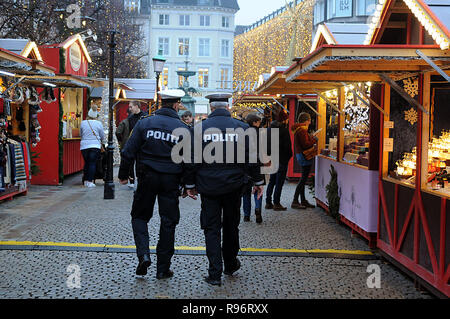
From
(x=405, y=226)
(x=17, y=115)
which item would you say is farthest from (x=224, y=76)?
(x=405, y=226)

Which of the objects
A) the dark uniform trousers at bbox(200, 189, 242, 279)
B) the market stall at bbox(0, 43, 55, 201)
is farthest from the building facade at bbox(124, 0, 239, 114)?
the dark uniform trousers at bbox(200, 189, 242, 279)

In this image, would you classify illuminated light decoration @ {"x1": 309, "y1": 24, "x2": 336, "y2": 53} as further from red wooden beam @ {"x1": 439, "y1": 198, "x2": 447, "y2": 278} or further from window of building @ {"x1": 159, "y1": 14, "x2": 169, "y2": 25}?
window of building @ {"x1": 159, "y1": 14, "x2": 169, "y2": 25}

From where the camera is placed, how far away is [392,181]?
704cm

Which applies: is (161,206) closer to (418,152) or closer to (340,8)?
(418,152)

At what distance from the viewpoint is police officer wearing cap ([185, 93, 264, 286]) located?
238 inches

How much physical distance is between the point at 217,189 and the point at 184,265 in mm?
1236

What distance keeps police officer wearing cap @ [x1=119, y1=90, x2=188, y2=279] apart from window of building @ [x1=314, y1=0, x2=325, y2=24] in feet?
127

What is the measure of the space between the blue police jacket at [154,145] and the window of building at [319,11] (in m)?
38.6

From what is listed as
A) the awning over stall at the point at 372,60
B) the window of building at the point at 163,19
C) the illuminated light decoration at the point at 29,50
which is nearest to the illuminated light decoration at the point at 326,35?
the awning over stall at the point at 372,60

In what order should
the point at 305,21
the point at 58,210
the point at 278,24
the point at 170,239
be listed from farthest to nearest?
the point at 278,24
the point at 305,21
the point at 58,210
the point at 170,239

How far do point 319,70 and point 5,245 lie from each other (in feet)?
14.9

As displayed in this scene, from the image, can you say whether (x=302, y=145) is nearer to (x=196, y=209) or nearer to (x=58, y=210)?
(x=196, y=209)
